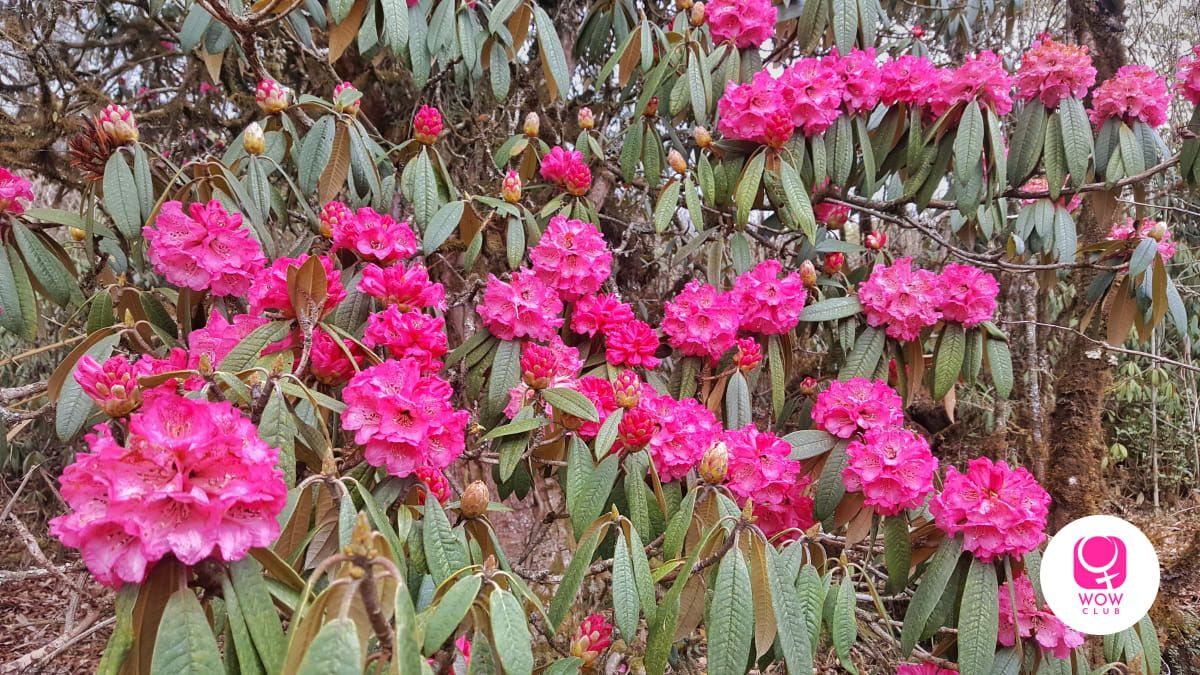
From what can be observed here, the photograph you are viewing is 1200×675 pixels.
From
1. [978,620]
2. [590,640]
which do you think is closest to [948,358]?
[978,620]

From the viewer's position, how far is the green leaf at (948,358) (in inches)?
56.2

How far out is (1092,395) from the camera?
1965 millimetres

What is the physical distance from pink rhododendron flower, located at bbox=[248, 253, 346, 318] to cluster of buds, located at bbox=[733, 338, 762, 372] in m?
0.76

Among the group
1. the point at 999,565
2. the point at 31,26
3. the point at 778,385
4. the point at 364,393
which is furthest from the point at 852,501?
the point at 31,26

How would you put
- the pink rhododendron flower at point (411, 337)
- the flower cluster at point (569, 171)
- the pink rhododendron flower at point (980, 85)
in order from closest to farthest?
the pink rhododendron flower at point (411, 337) → the pink rhododendron flower at point (980, 85) → the flower cluster at point (569, 171)

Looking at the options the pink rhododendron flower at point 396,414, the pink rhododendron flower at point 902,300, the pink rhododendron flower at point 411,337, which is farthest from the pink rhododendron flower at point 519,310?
the pink rhododendron flower at point 902,300

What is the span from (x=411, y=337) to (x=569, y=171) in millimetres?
734

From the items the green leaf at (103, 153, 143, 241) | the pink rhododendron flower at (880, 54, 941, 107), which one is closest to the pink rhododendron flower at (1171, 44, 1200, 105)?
the pink rhododendron flower at (880, 54, 941, 107)

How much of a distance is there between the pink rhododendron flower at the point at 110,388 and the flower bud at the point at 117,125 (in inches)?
23.9

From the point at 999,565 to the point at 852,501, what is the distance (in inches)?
9.0

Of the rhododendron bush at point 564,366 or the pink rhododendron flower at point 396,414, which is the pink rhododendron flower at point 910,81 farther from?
the pink rhododendron flower at point 396,414

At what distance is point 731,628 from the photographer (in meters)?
0.75

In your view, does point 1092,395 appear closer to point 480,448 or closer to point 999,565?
point 999,565

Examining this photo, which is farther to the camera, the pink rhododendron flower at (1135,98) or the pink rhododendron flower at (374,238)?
the pink rhododendron flower at (1135,98)
